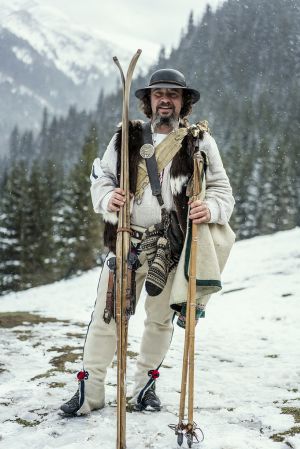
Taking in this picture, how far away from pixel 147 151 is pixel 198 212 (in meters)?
0.87

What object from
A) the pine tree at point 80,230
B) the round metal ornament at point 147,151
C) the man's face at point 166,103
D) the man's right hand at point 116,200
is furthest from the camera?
the pine tree at point 80,230

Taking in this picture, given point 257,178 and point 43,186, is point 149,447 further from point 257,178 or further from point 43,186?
point 257,178

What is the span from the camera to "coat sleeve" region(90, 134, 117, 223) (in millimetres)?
4750

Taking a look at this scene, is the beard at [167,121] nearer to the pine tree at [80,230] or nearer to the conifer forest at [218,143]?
the conifer forest at [218,143]

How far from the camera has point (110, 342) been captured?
479 centimetres

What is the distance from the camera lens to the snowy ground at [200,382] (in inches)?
162

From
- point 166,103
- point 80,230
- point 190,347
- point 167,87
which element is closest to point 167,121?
point 166,103

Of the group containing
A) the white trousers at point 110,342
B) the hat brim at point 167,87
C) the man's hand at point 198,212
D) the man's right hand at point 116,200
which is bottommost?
the white trousers at point 110,342

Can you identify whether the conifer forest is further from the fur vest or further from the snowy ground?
the fur vest

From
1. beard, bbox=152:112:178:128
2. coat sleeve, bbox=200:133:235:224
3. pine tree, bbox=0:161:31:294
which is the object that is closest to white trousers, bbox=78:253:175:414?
coat sleeve, bbox=200:133:235:224

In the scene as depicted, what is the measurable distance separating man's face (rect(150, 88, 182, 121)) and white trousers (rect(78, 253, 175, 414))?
4.82 ft

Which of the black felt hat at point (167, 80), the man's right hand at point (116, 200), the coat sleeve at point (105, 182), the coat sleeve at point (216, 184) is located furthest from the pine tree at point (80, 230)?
the man's right hand at point (116, 200)

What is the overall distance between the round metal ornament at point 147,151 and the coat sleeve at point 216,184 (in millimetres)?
471

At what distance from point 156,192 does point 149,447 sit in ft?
7.08
